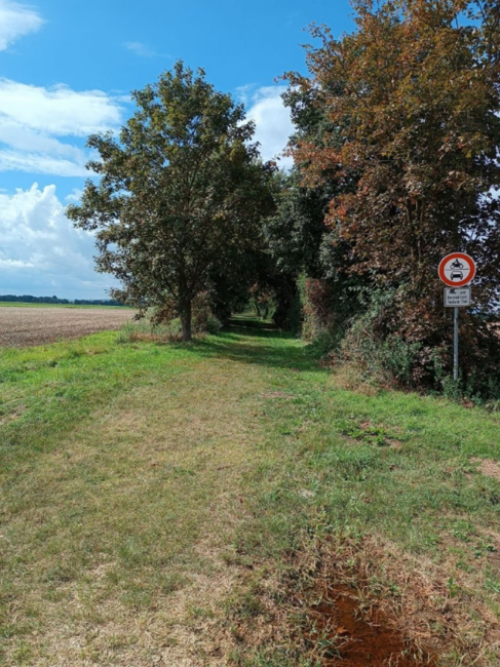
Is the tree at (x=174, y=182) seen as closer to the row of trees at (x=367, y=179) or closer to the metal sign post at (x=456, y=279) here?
the row of trees at (x=367, y=179)

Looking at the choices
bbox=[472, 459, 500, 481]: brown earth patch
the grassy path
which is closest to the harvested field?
the grassy path

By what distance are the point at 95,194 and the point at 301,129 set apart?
24.7 ft

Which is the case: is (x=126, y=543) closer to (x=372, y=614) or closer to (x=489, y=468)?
(x=372, y=614)

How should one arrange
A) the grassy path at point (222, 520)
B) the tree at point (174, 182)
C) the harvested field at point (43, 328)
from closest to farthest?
1. the grassy path at point (222, 520)
2. the tree at point (174, 182)
3. the harvested field at point (43, 328)

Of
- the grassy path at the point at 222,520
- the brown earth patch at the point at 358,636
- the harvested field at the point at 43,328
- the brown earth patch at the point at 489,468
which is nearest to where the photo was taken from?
the brown earth patch at the point at 358,636

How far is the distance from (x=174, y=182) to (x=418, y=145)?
8.81m

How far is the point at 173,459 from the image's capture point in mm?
5137

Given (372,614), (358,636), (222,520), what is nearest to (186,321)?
(222,520)

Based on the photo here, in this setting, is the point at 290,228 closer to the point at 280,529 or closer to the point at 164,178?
the point at 164,178

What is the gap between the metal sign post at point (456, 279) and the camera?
759 cm

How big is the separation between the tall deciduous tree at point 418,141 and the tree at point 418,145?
2 cm

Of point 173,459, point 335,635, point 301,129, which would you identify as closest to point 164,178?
point 301,129

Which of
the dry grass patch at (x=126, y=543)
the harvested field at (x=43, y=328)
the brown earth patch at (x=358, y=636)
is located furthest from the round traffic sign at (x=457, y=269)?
the harvested field at (x=43, y=328)

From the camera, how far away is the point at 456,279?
25.2 feet
